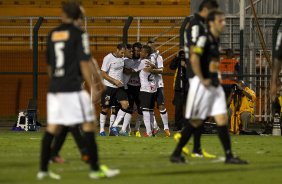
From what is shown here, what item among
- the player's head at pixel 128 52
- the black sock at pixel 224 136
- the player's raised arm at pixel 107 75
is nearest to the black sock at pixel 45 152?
the black sock at pixel 224 136

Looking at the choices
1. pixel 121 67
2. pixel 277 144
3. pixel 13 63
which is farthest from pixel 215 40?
pixel 13 63

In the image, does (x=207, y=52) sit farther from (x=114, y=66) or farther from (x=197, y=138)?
(x=114, y=66)

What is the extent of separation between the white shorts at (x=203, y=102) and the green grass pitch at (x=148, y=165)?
702mm

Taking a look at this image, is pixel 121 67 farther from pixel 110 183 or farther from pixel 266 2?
pixel 110 183

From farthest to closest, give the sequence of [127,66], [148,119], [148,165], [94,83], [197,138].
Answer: [127,66]
[148,119]
[197,138]
[94,83]
[148,165]

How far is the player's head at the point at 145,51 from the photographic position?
23148mm

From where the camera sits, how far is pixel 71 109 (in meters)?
10.9

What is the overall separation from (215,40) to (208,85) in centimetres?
70

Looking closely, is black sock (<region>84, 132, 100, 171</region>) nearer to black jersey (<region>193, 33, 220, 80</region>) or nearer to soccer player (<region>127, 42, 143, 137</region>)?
black jersey (<region>193, 33, 220, 80</region>)

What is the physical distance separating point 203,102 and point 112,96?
10.3 metres

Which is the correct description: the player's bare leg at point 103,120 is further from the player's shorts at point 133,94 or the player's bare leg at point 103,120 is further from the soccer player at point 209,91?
the soccer player at point 209,91

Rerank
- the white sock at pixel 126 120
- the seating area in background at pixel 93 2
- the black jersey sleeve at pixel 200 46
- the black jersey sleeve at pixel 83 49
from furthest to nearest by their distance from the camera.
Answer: the seating area in background at pixel 93 2, the white sock at pixel 126 120, the black jersey sleeve at pixel 200 46, the black jersey sleeve at pixel 83 49

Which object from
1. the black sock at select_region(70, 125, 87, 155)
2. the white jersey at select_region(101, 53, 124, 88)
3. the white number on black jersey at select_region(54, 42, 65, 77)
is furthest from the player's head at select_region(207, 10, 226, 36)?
the white jersey at select_region(101, 53, 124, 88)

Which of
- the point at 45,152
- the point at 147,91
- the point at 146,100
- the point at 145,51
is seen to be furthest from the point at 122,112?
the point at 45,152
